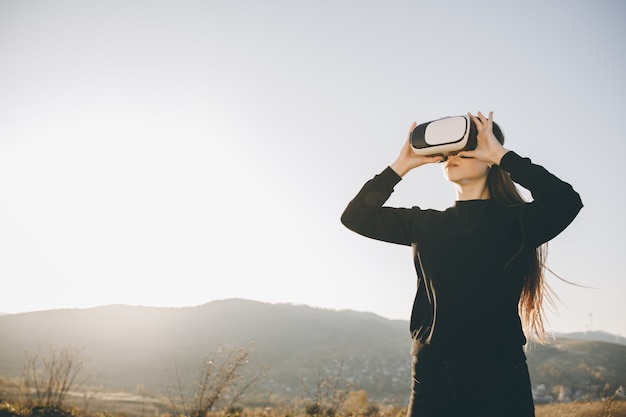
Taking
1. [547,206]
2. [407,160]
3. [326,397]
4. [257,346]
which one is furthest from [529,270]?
[257,346]

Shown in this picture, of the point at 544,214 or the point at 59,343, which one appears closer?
the point at 544,214

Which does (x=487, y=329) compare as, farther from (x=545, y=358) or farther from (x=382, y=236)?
(x=545, y=358)

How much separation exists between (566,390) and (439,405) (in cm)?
2270

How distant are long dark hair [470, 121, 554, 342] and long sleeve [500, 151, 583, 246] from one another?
0.62 feet

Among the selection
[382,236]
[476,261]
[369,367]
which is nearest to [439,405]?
[476,261]

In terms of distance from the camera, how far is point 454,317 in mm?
1494

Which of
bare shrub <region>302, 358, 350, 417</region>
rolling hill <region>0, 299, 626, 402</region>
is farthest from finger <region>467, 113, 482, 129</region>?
rolling hill <region>0, 299, 626, 402</region>

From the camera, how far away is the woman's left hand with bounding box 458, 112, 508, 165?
69.7 inches

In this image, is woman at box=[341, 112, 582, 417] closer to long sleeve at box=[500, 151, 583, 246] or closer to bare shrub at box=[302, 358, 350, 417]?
long sleeve at box=[500, 151, 583, 246]

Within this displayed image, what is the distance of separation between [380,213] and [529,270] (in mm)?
787

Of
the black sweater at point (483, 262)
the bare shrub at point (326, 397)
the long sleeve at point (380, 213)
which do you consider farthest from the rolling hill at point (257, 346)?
the black sweater at point (483, 262)

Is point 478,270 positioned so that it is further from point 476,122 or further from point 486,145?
point 476,122

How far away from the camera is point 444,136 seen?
1752 mm

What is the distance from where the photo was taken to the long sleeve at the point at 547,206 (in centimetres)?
154
